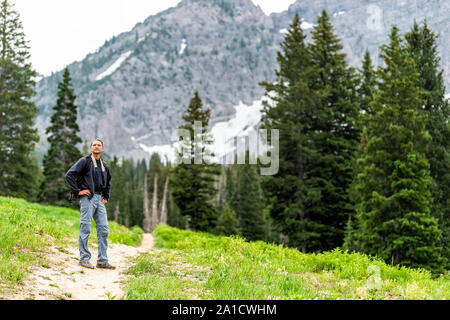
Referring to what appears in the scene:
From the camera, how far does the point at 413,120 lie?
17.9 meters

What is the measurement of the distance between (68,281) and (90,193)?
202 cm

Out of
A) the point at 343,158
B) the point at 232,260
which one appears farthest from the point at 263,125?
the point at 232,260

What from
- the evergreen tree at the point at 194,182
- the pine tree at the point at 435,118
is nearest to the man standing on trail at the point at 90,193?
the pine tree at the point at 435,118

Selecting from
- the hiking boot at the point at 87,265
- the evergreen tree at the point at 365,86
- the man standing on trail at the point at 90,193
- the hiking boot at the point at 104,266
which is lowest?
the hiking boot at the point at 104,266

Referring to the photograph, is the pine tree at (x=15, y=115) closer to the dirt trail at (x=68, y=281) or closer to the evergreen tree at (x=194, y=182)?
the evergreen tree at (x=194, y=182)

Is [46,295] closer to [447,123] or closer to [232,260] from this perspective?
[232,260]

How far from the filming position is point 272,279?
6156mm

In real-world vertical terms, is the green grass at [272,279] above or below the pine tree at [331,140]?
below

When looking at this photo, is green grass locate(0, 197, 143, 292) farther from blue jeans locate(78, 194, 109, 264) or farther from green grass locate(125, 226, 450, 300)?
green grass locate(125, 226, 450, 300)

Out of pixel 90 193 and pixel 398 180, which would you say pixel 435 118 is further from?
pixel 90 193

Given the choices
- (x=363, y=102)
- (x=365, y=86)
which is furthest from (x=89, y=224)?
(x=365, y=86)

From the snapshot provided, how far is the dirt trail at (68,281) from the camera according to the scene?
5.12 m

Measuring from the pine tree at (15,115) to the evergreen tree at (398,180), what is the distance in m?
29.2
